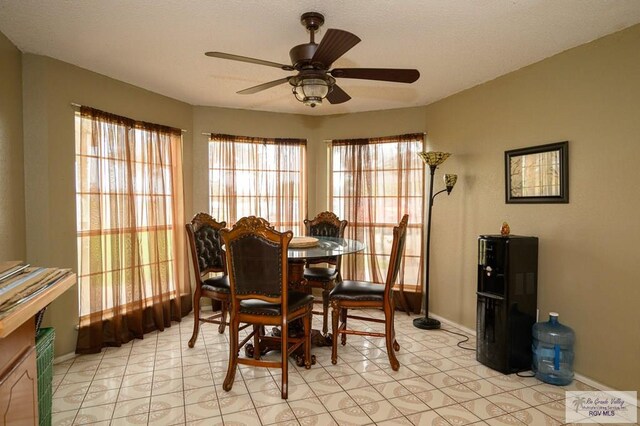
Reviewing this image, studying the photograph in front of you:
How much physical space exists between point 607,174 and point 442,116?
1.82 meters

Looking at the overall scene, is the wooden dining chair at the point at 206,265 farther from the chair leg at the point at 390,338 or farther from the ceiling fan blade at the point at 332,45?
the ceiling fan blade at the point at 332,45

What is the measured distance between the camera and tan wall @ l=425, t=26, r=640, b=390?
7.73 ft

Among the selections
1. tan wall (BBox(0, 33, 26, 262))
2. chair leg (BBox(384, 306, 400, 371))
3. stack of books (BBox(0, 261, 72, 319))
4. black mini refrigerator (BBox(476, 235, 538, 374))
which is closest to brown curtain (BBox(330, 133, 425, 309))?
black mini refrigerator (BBox(476, 235, 538, 374))

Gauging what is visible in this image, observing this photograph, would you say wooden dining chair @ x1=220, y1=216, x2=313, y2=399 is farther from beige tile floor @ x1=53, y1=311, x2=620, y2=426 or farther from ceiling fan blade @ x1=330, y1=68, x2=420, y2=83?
ceiling fan blade @ x1=330, y1=68, x2=420, y2=83

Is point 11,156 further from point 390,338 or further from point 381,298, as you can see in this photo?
point 390,338

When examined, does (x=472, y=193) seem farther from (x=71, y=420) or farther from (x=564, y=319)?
(x=71, y=420)

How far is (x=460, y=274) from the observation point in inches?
148

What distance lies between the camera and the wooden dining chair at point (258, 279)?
234cm

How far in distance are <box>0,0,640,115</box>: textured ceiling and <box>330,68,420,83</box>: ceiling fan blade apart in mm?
367

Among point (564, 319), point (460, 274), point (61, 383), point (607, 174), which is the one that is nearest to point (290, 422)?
point (61, 383)

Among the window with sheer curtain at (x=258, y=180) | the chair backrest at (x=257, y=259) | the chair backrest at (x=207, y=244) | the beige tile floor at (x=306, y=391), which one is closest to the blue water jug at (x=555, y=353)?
the beige tile floor at (x=306, y=391)

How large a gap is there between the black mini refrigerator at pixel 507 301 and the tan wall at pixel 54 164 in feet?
11.0

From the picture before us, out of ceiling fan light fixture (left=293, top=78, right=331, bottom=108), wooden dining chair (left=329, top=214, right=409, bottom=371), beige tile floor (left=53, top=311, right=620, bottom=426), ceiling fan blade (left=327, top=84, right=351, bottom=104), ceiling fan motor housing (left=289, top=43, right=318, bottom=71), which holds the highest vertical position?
ceiling fan motor housing (left=289, top=43, right=318, bottom=71)

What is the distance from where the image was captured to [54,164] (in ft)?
9.49
